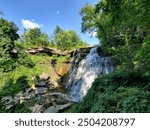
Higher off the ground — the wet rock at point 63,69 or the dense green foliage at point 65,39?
the dense green foliage at point 65,39

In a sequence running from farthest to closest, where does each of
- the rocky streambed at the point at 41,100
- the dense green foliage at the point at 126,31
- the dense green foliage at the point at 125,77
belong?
1. the rocky streambed at the point at 41,100
2. the dense green foliage at the point at 125,77
3. the dense green foliage at the point at 126,31

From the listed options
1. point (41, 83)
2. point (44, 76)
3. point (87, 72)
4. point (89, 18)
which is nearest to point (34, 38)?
point (89, 18)

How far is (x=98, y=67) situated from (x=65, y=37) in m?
27.1

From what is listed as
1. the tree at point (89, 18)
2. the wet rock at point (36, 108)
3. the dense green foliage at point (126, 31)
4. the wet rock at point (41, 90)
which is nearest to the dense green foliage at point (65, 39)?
the tree at point (89, 18)

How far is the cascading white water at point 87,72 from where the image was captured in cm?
1827

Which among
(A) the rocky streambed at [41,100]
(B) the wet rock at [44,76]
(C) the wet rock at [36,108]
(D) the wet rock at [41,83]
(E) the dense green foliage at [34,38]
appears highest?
(E) the dense green foliage at [34,38]

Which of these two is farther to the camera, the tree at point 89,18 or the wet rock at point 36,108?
the tree at point 89,18

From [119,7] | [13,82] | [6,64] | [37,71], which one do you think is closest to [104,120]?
[119,7]

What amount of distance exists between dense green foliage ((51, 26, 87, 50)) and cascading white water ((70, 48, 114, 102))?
20.7 m

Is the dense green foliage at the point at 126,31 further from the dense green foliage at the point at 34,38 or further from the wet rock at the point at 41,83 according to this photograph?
the dense green foliage at the point at 34,38

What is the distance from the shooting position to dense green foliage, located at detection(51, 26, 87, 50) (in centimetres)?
4353

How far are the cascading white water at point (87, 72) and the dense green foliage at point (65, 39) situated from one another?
813 inches

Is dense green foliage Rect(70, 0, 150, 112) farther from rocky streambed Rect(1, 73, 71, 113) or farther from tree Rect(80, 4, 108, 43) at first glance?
tree Rect(80, 4, 108, 43)

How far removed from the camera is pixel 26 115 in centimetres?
449
